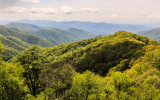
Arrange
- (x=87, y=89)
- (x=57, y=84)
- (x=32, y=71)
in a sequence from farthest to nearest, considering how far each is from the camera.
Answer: (x=32, y=71)
(x=57, y=84)
(x=87, y=89)

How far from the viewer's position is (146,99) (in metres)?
29.8

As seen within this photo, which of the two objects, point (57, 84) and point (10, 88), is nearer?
point (10, 88)

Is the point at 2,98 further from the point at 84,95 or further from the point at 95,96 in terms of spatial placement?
the point at 95,96

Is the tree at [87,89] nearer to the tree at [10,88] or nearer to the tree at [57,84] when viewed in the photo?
the tree at [57,84]

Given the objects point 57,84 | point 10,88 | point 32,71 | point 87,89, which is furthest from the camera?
point 32,71

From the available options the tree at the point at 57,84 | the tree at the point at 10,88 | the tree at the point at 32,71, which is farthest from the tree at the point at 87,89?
the tree at the point at 32,71

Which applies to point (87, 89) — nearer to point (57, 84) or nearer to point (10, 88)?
point (57, 84)

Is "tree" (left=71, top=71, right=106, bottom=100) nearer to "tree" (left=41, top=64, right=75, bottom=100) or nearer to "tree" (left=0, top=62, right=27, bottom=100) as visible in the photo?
"tree" (left=41, top=64, right=75, bottom=100)

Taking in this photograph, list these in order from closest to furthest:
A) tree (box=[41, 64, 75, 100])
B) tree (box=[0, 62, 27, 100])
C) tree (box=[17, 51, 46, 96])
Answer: tree (box=[0, 62, 27, 100])
tree (box=[41, 64, 75, 100])
tree (box=[17, 51, 46, 96])

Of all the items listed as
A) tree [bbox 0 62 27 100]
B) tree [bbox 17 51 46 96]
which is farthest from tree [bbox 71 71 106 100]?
tree [bbox 17 51 46 96]

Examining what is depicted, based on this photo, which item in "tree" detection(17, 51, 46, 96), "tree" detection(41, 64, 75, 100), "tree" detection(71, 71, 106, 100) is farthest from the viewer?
"tree" detection(17, 51, 46, 96)

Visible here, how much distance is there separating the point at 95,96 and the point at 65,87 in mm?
12735

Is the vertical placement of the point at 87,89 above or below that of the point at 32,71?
below

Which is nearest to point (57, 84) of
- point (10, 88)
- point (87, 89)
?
point (87, 89)
